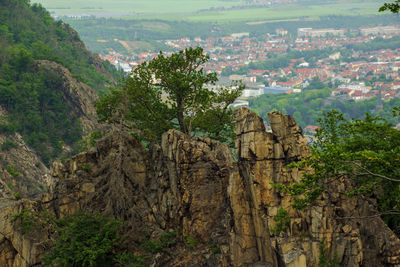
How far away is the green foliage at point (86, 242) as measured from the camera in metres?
19.5

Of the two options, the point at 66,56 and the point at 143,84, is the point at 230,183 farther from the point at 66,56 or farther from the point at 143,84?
the point at 66,56

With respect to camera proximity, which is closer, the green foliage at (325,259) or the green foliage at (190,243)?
the green foliage at (325,259)

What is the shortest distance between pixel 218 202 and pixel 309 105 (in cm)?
14899

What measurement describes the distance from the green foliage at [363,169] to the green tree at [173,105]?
702cm

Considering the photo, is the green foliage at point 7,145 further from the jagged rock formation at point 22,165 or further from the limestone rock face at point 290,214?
the limestone rock face at point 290,214

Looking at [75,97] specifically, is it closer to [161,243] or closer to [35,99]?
[35,99]

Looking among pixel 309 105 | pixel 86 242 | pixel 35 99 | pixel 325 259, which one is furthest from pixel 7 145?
pixel 309 105

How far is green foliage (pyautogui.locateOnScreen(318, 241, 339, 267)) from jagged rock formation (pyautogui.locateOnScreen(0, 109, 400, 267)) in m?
0.15

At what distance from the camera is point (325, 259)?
53.1ft

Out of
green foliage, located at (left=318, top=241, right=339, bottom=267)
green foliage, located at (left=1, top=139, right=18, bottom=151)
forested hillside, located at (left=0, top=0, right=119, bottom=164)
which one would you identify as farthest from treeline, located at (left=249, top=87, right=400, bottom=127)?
green foliage, located at (left=318, top=241, right=339, bottom=267)

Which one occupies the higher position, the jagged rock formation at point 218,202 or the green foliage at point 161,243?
the jagged rock formation at point 218,202

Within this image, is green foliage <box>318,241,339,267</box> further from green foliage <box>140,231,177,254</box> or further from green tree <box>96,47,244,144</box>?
green tree <box>96,47,244,144</box>

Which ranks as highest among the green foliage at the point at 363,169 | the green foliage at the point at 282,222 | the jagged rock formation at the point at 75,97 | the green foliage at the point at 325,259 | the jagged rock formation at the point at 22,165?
the green foliage at the point at 363,169

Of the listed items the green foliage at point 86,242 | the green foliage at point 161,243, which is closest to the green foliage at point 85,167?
the green foliage at point 86,242
